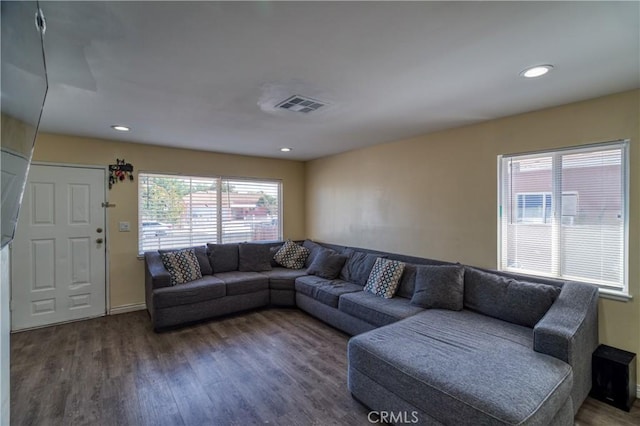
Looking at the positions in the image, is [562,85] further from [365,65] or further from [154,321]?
[154,321]

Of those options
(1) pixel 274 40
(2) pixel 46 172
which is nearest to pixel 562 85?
(1) pixel 274 40

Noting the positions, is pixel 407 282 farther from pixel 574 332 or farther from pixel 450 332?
pixel 574 332

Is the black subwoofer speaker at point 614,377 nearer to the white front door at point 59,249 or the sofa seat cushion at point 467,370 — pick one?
the sofa seat cushion at point 467,370

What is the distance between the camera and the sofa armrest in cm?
184

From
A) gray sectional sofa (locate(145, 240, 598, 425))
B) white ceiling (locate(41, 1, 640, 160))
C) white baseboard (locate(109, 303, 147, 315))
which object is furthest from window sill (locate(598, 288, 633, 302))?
white baseboard (locate(109, 303, 147, 315))

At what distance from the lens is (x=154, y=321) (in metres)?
3.37

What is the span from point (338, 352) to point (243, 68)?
2.63 metres

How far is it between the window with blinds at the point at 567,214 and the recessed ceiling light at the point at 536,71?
980mm

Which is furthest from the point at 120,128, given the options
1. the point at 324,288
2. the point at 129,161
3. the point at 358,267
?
the point at 358,267

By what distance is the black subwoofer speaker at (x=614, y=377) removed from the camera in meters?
2.07

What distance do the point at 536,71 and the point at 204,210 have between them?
4.39 m

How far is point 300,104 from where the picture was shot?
254cm

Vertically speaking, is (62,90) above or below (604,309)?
above

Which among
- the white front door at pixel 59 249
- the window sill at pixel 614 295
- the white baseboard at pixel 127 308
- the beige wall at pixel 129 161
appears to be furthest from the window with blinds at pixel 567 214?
the white front door at pixel 59 249
